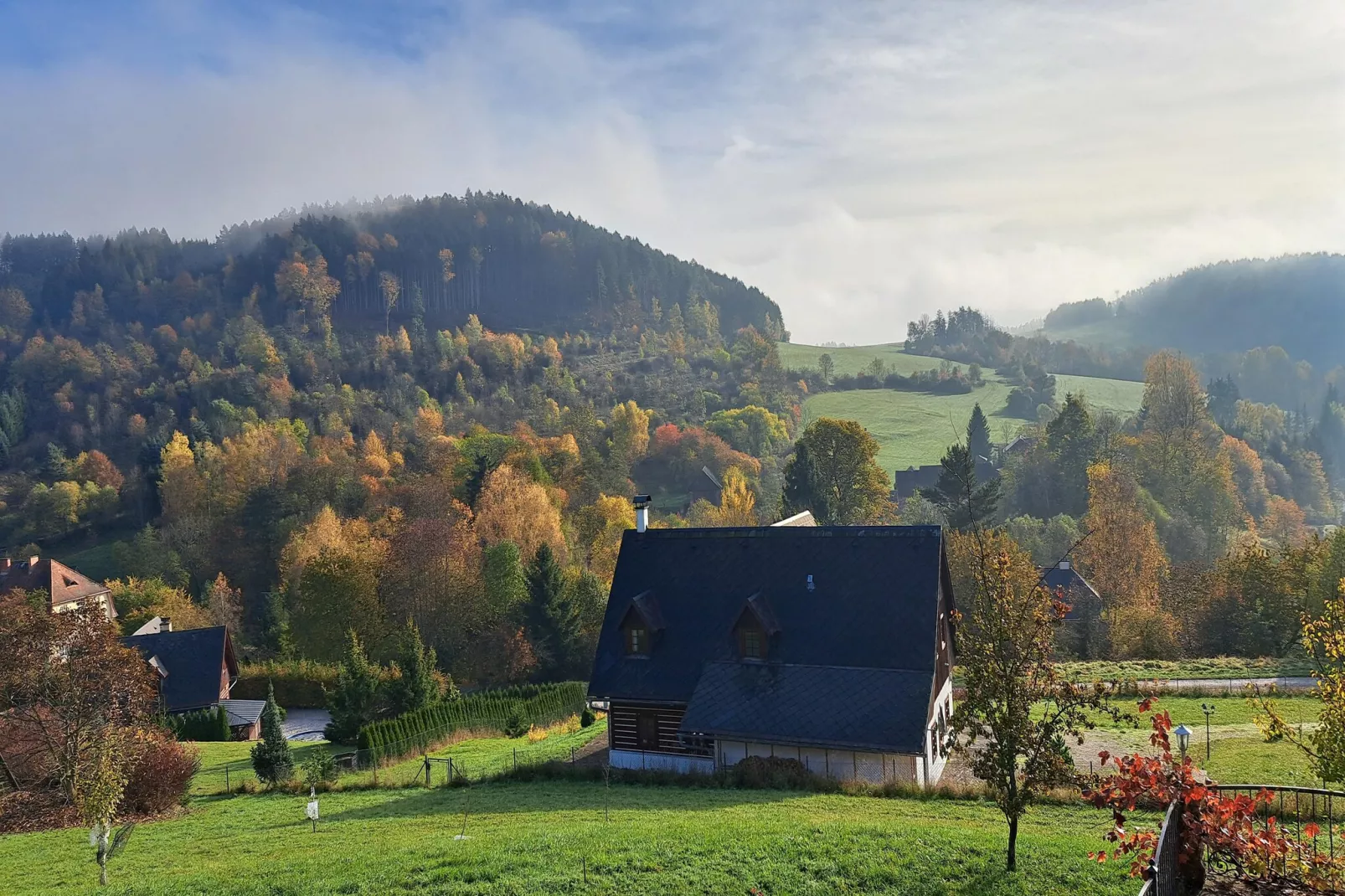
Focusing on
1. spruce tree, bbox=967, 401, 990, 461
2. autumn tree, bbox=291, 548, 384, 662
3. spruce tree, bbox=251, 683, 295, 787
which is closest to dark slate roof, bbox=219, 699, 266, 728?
autumn tree, bbox=291, 548, 384, 662

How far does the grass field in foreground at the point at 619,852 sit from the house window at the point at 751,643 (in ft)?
17.1

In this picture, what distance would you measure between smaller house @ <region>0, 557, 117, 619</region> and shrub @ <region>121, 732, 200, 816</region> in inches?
1605

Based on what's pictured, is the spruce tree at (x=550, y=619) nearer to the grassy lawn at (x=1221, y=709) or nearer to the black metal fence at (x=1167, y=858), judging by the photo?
the grassy lawn at (x=1221, y=709)

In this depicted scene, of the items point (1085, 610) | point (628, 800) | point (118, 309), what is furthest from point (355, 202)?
point (628, 800)

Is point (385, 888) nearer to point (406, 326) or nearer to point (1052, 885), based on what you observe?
point (1052, 885)

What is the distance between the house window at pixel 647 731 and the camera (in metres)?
25.6

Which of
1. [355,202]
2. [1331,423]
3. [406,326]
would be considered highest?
[355,202]

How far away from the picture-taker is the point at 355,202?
19162 cm

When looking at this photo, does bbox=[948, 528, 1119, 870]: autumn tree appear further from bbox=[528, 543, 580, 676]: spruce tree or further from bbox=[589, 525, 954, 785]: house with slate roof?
bbox=[528, 543, 580, 676]: spruce tree

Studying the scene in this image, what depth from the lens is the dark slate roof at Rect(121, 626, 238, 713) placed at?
44.3 metres

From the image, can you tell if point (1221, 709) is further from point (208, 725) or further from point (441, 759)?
point (208, 725)

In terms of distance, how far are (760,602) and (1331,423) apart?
130035mm

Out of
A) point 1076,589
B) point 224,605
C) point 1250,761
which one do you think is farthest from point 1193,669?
point 224,605

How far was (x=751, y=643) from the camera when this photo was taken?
25.2 meters
